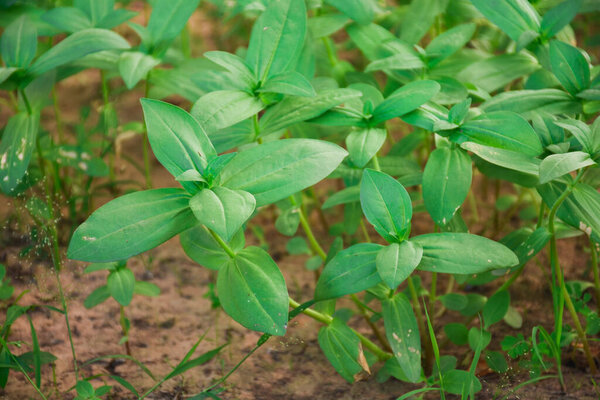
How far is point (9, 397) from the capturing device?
1.68 metres

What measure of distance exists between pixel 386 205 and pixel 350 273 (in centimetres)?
18

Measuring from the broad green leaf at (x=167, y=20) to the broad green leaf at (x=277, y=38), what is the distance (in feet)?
1.09

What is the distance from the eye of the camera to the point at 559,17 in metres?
1.71

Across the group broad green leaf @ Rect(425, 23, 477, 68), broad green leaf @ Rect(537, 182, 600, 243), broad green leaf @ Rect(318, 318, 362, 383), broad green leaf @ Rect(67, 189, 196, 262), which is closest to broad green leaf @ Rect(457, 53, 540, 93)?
broad green leaf @ Rect(425, 23, 477, 68)

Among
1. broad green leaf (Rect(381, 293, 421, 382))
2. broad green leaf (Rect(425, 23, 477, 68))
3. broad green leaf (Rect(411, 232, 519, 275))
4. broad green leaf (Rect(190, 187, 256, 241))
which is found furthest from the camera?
broad green leaf (Rect(425, 23, 477, 68))

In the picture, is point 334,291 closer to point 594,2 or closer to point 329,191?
point 329,191

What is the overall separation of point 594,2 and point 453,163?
33.2 inches

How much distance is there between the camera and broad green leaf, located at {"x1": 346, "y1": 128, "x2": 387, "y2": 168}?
58.6 inches

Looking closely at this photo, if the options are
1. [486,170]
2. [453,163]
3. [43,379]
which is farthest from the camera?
[43,379]

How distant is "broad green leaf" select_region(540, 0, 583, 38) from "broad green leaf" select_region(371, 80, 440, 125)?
1.49 ft

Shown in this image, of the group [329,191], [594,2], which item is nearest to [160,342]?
[329,191]

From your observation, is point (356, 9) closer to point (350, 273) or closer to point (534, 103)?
point (534, 103)

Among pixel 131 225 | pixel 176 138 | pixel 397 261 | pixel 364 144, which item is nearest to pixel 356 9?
pixel 364 144

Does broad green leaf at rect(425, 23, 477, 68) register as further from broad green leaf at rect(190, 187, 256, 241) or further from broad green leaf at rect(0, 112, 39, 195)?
broad green leaf at rect(0, 112, 39, 195)
